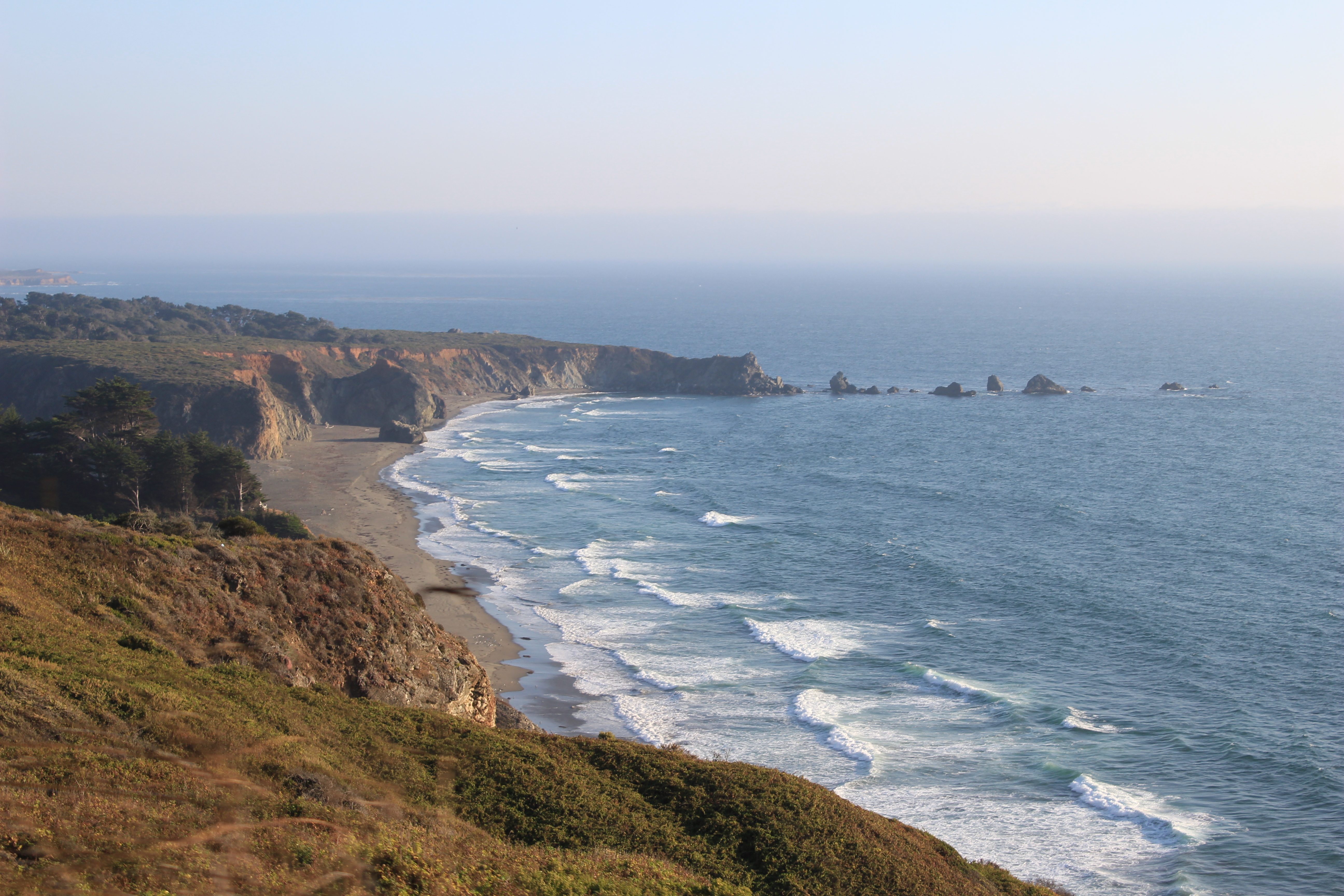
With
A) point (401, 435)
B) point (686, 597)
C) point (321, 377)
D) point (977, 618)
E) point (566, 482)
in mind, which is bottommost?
point (686, 597)

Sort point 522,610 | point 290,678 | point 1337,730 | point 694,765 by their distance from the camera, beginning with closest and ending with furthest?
point 694,765, point 290,678, point 1337,730, point 522,610

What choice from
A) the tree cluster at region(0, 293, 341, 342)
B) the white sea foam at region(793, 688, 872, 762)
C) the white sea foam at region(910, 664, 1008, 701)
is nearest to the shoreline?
the white sea foam at region(793, 688, 872, 762)

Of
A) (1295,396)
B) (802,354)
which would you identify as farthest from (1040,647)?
(802,354)

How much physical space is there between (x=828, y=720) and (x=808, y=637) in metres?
9.40

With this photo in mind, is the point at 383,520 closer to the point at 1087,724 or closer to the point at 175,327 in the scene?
the point at 1087,724

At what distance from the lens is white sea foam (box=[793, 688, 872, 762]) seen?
119 ft

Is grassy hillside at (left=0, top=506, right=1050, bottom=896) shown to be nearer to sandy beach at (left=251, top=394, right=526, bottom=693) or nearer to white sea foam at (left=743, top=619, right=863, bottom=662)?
sandy beach at (left=251, top=394, right=526, bottom=693)

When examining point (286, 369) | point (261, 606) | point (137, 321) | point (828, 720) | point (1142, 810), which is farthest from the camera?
point (137, 321)

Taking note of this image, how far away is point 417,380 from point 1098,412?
89.5 m

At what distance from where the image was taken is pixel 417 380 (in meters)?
117

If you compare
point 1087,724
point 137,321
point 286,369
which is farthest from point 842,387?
point 137,321

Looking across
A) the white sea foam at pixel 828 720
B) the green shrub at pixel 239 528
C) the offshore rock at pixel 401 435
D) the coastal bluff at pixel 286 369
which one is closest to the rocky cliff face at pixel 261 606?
the green shrub at pixel 239 528

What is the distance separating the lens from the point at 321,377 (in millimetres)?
116188

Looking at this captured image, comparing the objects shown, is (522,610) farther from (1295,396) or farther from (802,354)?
(802,354)
